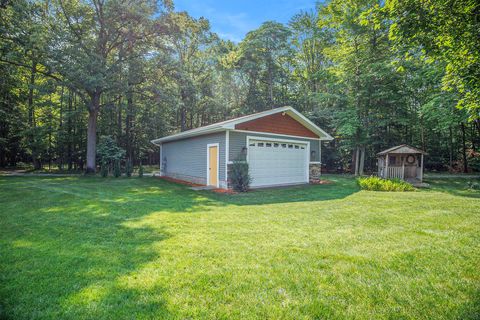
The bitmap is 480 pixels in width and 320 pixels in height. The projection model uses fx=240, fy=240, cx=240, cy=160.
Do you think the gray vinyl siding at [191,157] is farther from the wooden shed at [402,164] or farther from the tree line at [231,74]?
the wooden shed at [402,164]

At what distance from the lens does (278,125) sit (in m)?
11.2

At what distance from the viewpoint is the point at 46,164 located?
24.1 metres

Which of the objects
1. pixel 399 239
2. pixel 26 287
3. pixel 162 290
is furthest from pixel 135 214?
pixel 399 239

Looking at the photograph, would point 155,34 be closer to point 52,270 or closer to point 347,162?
point 52,270

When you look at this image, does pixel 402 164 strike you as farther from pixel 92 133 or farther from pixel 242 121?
pixel 92 133

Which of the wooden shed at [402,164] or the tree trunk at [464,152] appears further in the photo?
the tree trunk at [464,152]

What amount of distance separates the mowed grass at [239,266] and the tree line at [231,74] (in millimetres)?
3006

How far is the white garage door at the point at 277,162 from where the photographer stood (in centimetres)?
1051

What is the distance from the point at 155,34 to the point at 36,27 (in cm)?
591

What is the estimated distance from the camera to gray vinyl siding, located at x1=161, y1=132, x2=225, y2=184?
10.0 m

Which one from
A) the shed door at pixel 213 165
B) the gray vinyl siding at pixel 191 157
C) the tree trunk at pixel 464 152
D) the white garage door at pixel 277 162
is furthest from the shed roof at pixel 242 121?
the tree trunk at pixel 464 152

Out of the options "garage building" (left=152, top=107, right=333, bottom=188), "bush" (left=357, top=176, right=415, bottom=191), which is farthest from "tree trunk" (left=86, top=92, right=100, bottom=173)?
"bush" (left=357, top=176, right=415, bottom=191)

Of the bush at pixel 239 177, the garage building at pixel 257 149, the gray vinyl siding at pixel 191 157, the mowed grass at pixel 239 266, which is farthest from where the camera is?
the gray vinyl siding at pixel 191 157

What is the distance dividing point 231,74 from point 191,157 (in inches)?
620
